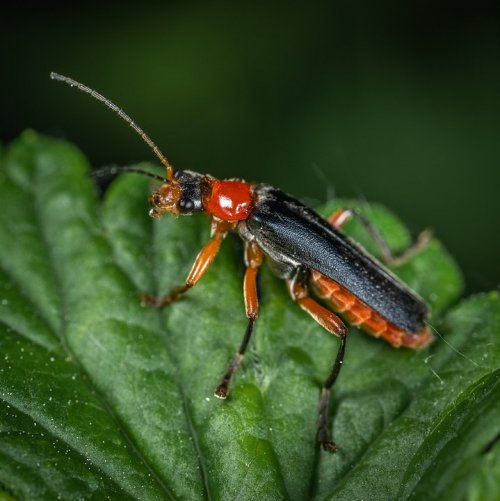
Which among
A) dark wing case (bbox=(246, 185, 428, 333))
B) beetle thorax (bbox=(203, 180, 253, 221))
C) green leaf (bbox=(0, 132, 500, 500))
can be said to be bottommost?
green leaf (bbox=(0, 132, 500, 500))

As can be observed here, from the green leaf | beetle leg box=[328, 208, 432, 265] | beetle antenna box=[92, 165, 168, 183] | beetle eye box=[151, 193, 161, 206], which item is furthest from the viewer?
beetle leg box=[328, 208, 432, 265]

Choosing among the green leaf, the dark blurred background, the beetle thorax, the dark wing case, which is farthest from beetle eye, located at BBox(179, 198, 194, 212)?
the dark blurred background

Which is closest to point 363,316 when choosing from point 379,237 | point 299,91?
point 379,237

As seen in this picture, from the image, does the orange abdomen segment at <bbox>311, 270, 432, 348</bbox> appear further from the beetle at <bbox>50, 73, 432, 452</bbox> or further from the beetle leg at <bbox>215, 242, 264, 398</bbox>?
the beetle leg at <bbox>215, 242, 264, 398</bbox>

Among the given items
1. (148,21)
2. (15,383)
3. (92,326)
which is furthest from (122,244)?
(148,21)

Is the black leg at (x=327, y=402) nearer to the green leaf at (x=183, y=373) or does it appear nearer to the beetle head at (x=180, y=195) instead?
the green leaf at (x=183, y=373)

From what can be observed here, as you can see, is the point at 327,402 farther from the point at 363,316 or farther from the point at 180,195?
the point at 180,195
